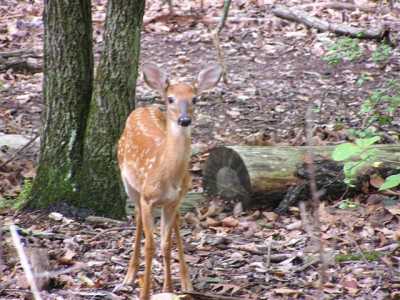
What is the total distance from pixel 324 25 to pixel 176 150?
8988mm

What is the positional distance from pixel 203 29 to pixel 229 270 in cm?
905

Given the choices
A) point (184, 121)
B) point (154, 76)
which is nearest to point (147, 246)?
point (184, 121)

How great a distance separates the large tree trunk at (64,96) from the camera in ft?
24.8

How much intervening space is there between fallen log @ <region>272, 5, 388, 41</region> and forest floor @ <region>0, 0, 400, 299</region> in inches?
5.3

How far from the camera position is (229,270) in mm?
6406

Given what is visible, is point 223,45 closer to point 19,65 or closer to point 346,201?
point 19,65

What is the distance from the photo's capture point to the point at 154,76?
5.85 metres

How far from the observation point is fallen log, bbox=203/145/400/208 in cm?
782

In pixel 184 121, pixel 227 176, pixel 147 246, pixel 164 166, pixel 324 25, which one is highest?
pixel 184 121

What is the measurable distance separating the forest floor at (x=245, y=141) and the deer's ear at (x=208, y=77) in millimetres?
1345

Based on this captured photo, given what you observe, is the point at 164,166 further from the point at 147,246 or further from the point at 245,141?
the point at 245,141

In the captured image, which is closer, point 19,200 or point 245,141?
point 19,200

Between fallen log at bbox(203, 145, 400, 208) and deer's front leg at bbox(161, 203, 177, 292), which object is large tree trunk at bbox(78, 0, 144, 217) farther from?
deer's front leg at bbox(161, 203, 177, 292)

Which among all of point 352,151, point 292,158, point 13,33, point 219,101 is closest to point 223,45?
point 219,101
